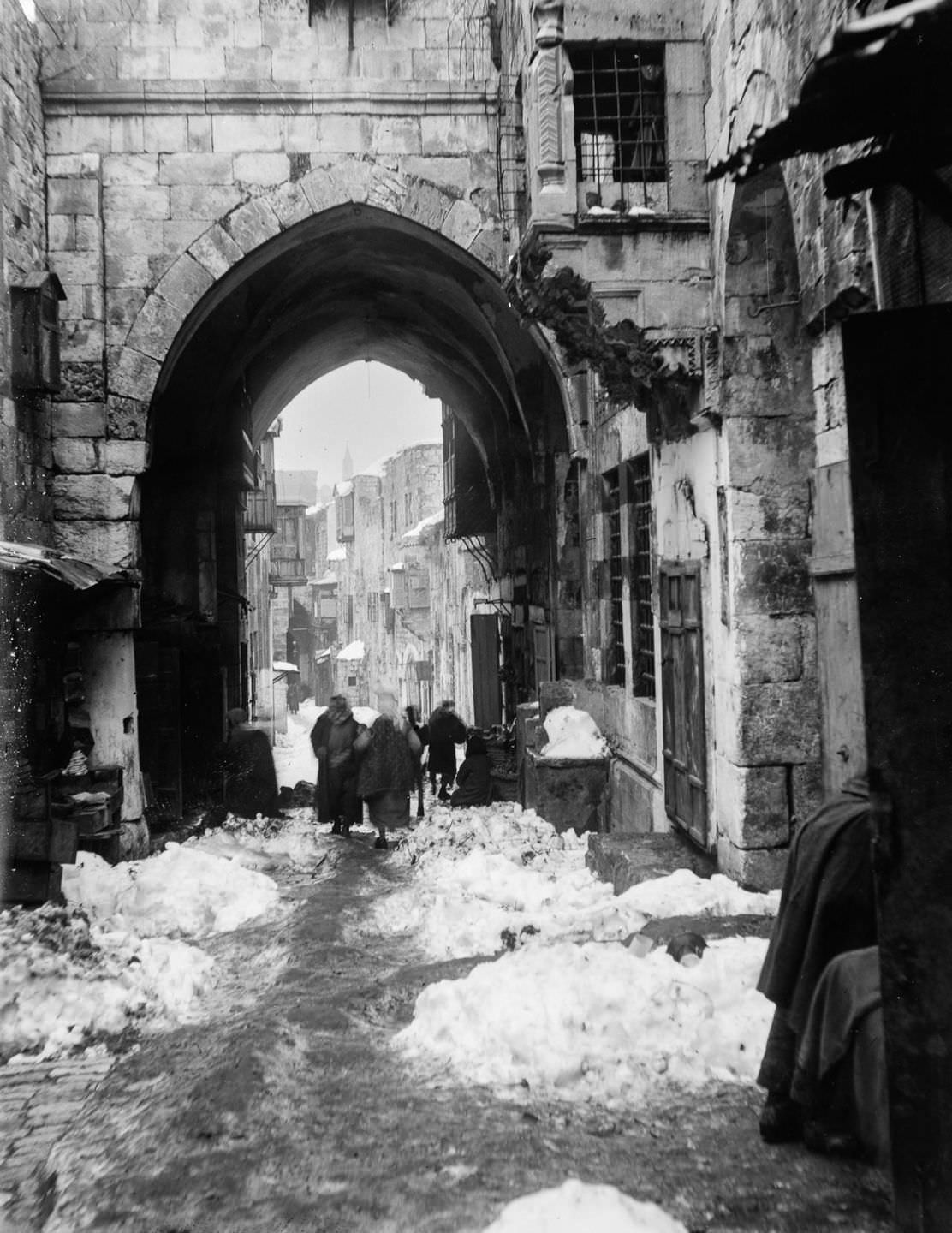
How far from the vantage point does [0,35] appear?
28.1ft

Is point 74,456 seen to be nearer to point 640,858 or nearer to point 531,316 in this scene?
point 531,316

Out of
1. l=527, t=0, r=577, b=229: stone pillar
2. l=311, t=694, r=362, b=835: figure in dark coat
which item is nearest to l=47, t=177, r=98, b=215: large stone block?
l=527, t=0, r=577, b=229: stone pillar

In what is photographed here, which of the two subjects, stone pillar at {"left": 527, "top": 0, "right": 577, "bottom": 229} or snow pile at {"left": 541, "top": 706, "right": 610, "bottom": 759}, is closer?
stone pillar at {"left": 527, "top": 0, "right": 577, "bottom": 229}

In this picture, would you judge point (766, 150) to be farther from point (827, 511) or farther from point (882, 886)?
point (827, 511)

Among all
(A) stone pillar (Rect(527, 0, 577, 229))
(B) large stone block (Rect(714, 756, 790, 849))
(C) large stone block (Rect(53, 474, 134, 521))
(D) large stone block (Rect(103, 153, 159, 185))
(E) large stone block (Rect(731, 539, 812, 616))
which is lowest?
(B) large stone block (Rect(714, 756, 790, 849))

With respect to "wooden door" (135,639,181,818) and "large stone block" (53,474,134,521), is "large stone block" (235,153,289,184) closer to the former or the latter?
"large stone block" (53,474,134,521)

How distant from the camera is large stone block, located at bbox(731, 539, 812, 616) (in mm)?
5969

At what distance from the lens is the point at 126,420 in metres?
9.50

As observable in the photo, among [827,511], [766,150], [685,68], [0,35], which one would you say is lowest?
[827,511]

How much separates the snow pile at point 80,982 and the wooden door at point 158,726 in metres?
5.85

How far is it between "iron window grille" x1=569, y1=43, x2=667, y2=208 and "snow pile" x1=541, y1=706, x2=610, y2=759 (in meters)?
4.95

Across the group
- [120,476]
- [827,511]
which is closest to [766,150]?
[827,511]

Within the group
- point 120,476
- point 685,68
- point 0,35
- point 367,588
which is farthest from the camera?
point 367,588

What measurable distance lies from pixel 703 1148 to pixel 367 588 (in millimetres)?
37384
